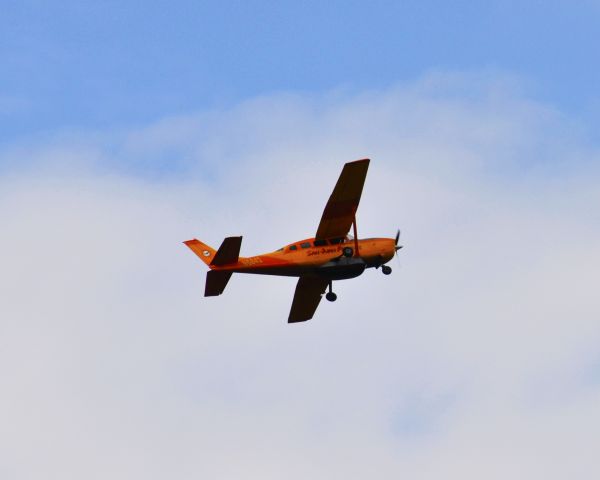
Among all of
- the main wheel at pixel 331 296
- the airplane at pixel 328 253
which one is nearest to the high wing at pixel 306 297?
the main wheel at pixel 331 296

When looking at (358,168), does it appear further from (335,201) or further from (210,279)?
(210,279)

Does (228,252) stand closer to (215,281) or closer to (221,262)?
(221,262)

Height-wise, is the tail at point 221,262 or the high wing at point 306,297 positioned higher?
the high wing at point 306,297

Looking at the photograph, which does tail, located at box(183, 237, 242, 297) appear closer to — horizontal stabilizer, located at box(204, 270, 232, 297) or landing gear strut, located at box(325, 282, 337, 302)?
horizontal stabilizer, located at box(204, 270, 232, 297)

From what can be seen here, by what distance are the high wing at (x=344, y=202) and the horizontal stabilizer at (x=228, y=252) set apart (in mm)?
3775

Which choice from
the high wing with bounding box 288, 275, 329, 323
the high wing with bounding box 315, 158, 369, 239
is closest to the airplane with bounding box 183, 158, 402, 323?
the high wing with bounding box 315, 158, 369, 239

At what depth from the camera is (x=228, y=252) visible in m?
68.6

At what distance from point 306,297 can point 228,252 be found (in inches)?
280

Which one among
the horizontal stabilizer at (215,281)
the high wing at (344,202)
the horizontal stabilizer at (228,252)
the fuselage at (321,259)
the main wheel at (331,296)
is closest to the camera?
the horizontal stabilizer at (228,252)

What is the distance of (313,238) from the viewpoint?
7050 centimetres

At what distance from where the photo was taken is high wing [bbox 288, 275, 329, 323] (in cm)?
7388

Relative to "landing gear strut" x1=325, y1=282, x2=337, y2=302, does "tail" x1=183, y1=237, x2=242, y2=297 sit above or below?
below

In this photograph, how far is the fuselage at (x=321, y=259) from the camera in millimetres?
70000

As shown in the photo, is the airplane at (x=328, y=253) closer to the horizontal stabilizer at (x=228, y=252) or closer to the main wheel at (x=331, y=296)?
the horizontal stabilizer at (x=228, y=252)
